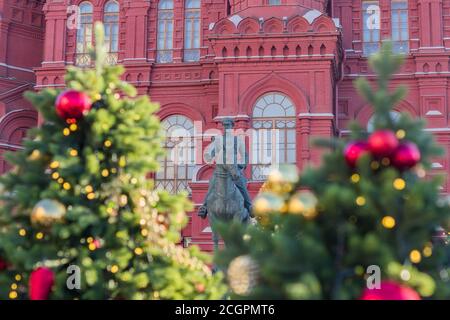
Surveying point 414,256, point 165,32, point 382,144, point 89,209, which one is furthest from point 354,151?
point 165,32

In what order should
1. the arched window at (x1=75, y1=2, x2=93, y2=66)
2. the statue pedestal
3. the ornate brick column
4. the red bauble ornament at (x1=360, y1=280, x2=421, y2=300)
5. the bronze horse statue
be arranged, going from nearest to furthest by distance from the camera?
the red bauble ornament at (x1=360, y1=280, x2=421, y2=300) → the bronze horse statue → the statue pedestal → the ornate brick column → the arched window at (x1=75, y1=2, x2=93, y2=66)

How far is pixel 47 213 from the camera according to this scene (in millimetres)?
5941

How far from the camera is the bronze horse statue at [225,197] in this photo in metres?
13.5

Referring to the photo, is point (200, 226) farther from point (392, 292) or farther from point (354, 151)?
point (392, 292)

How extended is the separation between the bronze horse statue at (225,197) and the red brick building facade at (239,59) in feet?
26.7

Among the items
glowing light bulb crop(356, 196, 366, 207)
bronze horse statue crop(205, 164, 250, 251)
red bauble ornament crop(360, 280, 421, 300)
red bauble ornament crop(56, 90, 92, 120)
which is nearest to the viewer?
red bauble ornament crop(360, 280, 421, 300)

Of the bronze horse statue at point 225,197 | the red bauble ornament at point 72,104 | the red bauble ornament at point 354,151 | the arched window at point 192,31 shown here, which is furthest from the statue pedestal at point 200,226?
the red bauble ornament at point 354,151

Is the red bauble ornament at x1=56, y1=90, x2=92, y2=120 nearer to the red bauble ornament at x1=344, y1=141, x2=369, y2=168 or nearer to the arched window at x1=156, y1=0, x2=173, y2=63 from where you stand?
the red bauble ornament at x1=344, y1=141, x2=369, y2=168

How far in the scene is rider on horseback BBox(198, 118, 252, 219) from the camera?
1362 cm

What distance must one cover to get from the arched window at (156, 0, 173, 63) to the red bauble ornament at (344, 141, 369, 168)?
21163mm

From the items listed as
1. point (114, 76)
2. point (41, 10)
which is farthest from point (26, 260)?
point (41, 10)

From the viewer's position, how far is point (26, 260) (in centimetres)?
601

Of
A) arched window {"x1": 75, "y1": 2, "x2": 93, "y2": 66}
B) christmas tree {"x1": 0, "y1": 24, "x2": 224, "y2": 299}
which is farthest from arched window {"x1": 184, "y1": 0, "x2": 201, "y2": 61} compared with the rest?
christmas tree {"x1": 0, "y1": 24, "x2": 224, "y2": 299}

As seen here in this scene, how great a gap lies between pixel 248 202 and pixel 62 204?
8.36 metres
